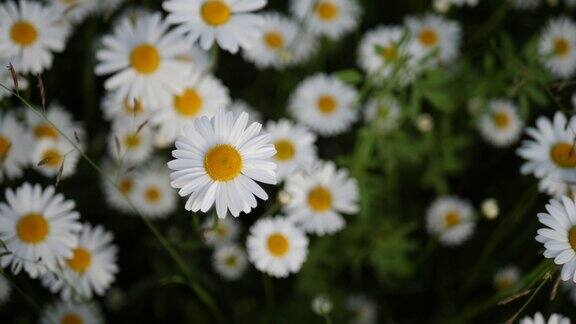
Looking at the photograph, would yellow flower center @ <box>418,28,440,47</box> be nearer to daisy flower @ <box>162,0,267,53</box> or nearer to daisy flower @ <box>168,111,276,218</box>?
daisy flower @ <box>162,0,267,53</box>

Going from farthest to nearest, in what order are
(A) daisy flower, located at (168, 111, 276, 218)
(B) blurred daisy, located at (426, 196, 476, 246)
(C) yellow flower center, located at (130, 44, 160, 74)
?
(B) blurred daisy, located at (426, 196, 476, 246) → (C) yellow flower center, located at (130, 44, 160, 74) → (A) daisy flower, located at (168, 111, 276, 218)

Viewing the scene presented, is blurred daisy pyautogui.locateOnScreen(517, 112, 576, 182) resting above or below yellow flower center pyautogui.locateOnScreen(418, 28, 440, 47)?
below

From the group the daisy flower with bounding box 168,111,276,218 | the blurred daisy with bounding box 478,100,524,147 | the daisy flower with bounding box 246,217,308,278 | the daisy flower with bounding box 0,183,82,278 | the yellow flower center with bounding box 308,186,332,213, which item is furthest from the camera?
the blurred daisy with bounding box 478,100,524,147

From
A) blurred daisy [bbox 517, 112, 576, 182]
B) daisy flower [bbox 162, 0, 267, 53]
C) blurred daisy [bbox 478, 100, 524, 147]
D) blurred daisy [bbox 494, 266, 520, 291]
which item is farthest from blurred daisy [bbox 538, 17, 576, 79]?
daisy flower [bbox 162, 0, 267, 53]

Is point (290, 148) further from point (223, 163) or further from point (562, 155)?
point (562, 155)

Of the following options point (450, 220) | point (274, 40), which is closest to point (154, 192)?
point (274, 40)

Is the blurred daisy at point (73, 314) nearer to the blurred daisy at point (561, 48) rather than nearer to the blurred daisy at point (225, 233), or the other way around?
the blurred daisy at point (225, 233)
